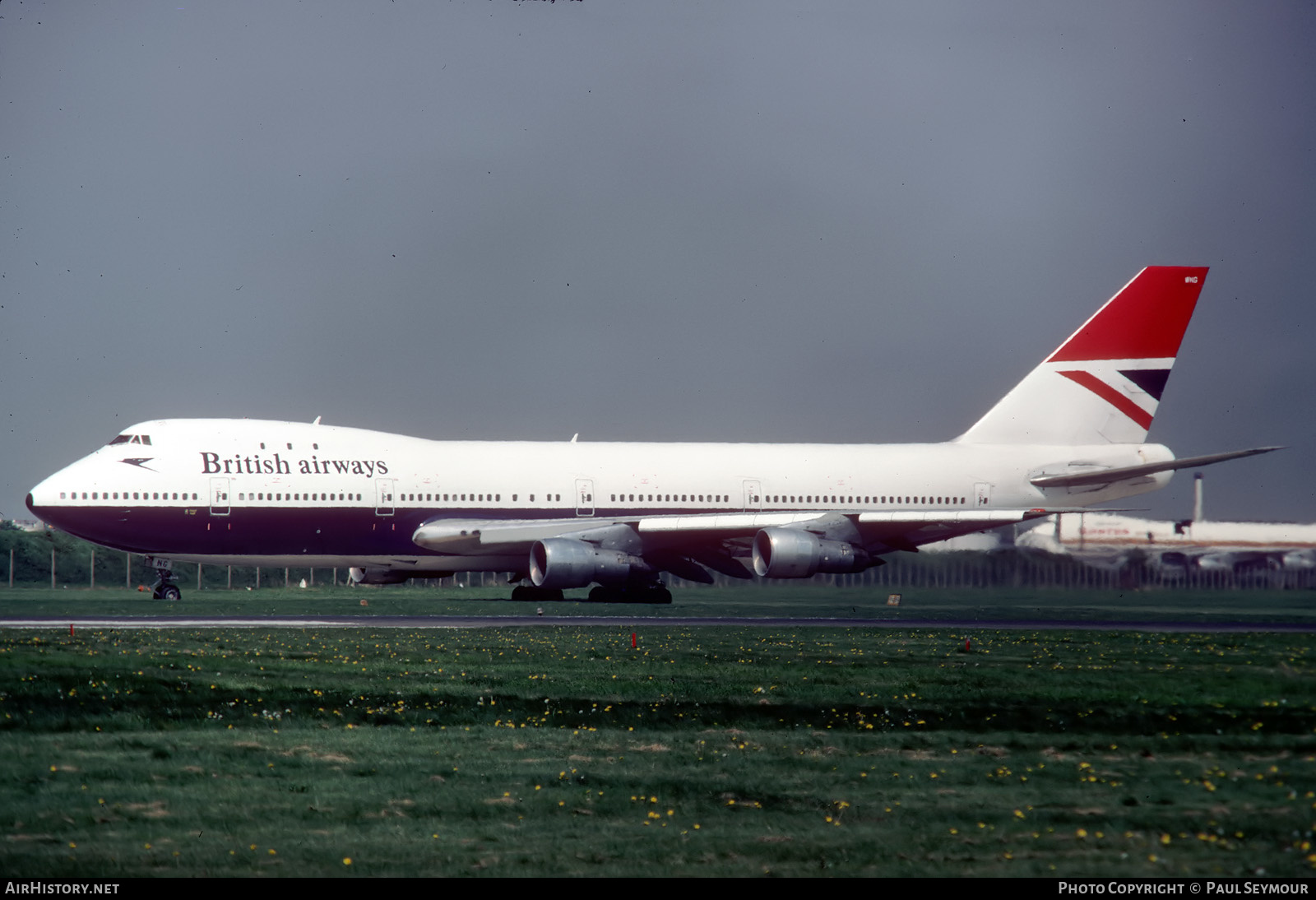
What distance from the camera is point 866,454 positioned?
44812mm

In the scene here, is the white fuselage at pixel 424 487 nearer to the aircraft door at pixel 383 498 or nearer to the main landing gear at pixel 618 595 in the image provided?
A: the aircraft door at pixel 383 498

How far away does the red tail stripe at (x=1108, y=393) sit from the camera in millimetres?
46656

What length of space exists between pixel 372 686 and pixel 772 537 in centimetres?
2107

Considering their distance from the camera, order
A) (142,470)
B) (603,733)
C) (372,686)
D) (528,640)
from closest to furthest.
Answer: (603,733) → (372,686) → (528,640) → (142,470)

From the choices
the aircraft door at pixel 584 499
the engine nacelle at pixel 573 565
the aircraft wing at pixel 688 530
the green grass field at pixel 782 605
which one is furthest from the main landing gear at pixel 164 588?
the aircraft door at pixel 584 499

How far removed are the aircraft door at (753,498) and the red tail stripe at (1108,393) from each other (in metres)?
11.7

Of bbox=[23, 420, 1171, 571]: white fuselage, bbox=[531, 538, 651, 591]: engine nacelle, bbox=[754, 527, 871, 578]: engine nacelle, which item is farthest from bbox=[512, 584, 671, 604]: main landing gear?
bbox=[754, 527, 871, 578]: engine nacelle

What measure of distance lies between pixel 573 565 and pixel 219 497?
32.1ft

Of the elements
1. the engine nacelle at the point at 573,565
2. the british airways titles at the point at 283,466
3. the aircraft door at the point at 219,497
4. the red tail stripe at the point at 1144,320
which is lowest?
the engine nacelle at the point at 573,565

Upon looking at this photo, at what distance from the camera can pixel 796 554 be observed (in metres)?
38.5

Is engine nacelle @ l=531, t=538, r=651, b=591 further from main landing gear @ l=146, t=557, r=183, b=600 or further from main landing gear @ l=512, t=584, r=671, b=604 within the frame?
main landing gear @ l=146, t=557, r=183, b=600
